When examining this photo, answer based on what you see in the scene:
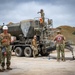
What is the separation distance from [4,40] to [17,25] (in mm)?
12601

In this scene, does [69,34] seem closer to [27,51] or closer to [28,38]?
[28,38]

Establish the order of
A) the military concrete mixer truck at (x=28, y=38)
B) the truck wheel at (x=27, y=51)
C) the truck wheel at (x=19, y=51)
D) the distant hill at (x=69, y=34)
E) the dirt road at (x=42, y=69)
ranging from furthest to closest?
1. the distant hill at (x=69, y=34)
2. the truck wheel at (x=19, y=51)
3. the military concrete mixer truck at (x=28, y=38)
4. the truck wheel at (x=27, y=51)
5. the dirt road at (x=42, y=69)

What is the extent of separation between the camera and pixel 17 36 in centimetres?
2616

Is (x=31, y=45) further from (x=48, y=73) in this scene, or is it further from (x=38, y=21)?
(x=48, y=73)

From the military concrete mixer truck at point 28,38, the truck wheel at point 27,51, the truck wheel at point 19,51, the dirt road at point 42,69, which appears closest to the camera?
the dirt road at point 42,69

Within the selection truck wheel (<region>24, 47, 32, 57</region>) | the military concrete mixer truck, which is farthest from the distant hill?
truck wheel (<region>24, 47, 32, 57</region>)

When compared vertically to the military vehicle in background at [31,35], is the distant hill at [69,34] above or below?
above

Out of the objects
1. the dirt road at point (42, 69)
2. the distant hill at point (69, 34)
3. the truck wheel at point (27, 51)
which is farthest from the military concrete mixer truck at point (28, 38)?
the distant hill at point (69, 34)

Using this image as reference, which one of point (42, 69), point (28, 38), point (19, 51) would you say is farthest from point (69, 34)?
point (42, 69)

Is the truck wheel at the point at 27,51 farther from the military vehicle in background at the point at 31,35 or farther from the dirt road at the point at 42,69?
the dirt road at the point at 42,69

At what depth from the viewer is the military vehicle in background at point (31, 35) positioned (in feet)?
76.3

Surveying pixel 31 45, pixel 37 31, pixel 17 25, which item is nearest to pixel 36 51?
pixel 31 45

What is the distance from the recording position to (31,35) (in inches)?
969

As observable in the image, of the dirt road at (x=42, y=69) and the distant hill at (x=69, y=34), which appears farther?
the distant hill at (x=69, y=34)
